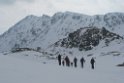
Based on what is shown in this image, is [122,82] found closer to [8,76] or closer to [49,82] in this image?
[49,82]

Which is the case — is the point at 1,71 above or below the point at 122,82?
above

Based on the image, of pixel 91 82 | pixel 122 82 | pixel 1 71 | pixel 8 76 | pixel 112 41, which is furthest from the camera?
pixel 112 41

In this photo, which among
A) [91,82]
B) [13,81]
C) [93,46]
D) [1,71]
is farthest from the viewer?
[93,46]

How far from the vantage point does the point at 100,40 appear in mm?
198375

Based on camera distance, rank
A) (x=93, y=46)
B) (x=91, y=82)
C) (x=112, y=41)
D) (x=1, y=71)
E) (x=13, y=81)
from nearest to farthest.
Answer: (x=13, y=81), (x=1, y=71), (x=91, y=82), (x=112, y=41), (x=93, y=46)

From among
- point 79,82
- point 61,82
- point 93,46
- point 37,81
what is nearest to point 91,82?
point 79,82

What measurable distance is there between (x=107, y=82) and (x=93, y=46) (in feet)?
579

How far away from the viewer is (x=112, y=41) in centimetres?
18075

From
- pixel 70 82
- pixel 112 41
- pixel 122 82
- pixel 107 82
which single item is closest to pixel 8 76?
pixel 70 82

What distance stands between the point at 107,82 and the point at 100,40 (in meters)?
179

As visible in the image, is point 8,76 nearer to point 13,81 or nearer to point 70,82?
point 13,81

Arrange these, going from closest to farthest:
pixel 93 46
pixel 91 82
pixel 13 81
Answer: pixel 13 81, pixel 91 82, pixel 93 46

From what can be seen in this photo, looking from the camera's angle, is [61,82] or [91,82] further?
[91,82]

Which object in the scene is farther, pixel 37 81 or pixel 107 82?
pixel 107 82
